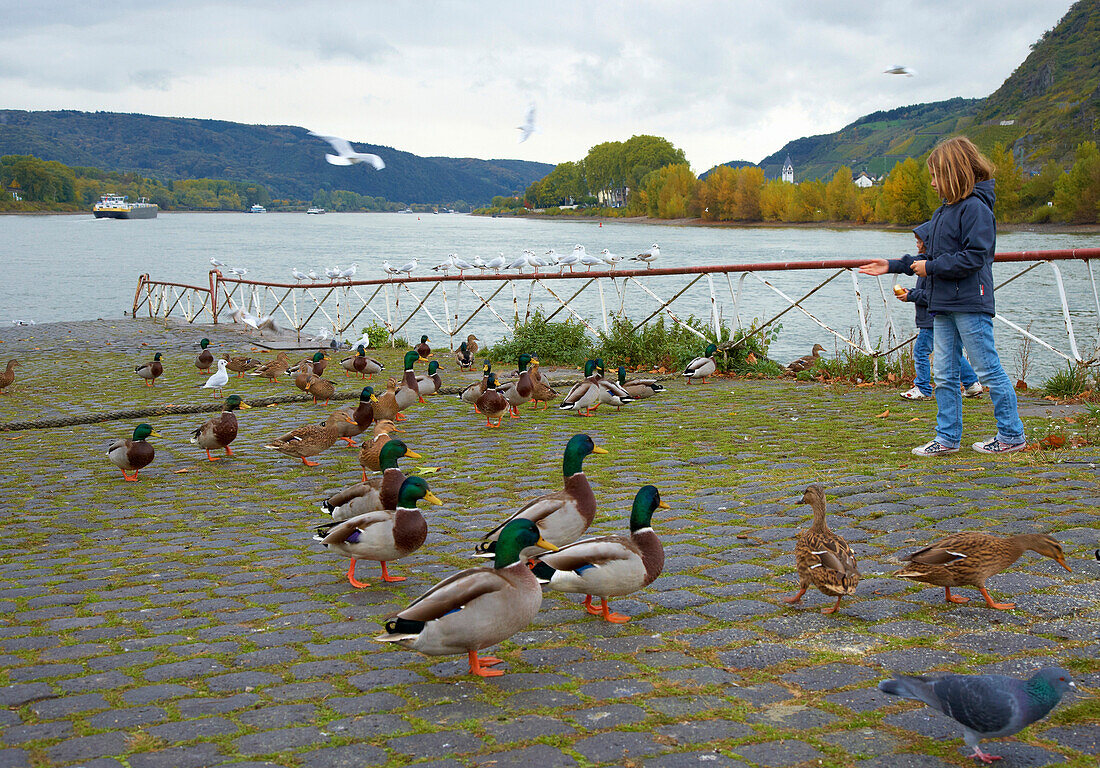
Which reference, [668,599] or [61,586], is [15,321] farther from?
[668,599]

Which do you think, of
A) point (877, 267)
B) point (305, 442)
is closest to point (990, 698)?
point (877, 267)

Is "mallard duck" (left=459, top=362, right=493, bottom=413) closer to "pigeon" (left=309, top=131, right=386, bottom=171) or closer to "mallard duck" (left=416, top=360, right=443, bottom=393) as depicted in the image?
"mallard duck" (left=416, top=360, right=443, bottom=393)

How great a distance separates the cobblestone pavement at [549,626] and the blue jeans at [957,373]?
0.96ft

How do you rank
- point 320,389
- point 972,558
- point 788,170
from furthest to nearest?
point 788,170 < point 320,389 < point 972,558

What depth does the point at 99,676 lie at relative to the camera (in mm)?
3295

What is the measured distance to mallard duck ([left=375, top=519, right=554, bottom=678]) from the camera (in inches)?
123

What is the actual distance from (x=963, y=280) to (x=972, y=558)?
285 centimetres

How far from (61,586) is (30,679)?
4.18ft

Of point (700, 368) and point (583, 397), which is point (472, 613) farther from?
point (700, 368)

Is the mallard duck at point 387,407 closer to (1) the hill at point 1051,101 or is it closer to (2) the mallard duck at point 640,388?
(2) the mallard duck at point 640,388

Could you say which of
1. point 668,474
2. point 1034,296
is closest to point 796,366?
point 668,474

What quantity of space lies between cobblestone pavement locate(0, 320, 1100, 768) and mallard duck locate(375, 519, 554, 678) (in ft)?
0.57

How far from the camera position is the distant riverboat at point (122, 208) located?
121188mm

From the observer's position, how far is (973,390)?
331 inches
